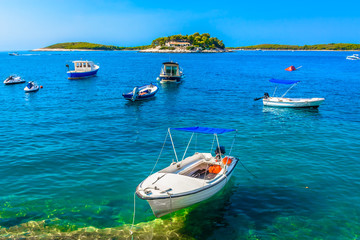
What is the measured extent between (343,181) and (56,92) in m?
52.7

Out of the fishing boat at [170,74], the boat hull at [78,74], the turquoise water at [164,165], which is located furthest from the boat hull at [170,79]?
the turquoise water at [164,165]

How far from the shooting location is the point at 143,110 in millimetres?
40531

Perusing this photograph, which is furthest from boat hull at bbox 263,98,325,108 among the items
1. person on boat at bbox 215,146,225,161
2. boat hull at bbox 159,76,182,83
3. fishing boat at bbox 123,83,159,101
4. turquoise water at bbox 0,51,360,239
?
boat hull at bbox 159,76,182,83

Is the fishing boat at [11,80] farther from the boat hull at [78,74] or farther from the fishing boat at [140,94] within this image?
the fishing boat at [140,94]

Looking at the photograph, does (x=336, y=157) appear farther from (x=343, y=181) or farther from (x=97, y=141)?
(x=97, y=141)

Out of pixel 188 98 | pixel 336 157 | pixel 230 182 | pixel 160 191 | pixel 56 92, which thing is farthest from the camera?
pixel 56 92

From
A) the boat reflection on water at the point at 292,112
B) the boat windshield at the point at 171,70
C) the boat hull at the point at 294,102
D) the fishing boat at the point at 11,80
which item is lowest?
the boat reflection on water at the point at 292,112

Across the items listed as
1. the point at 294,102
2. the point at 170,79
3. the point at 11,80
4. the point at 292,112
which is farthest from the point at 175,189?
the point at 11,80

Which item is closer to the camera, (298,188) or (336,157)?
(298,188)

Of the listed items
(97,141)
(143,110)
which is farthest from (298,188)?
(143,110)

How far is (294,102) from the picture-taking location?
130 feet

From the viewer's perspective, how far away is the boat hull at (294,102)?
39281 millimetres

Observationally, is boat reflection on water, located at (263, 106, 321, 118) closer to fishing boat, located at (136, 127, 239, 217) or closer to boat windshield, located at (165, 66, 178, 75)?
fishing boat, located at (136, 127, 239, 217)

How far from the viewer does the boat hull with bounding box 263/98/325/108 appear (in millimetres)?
39281
